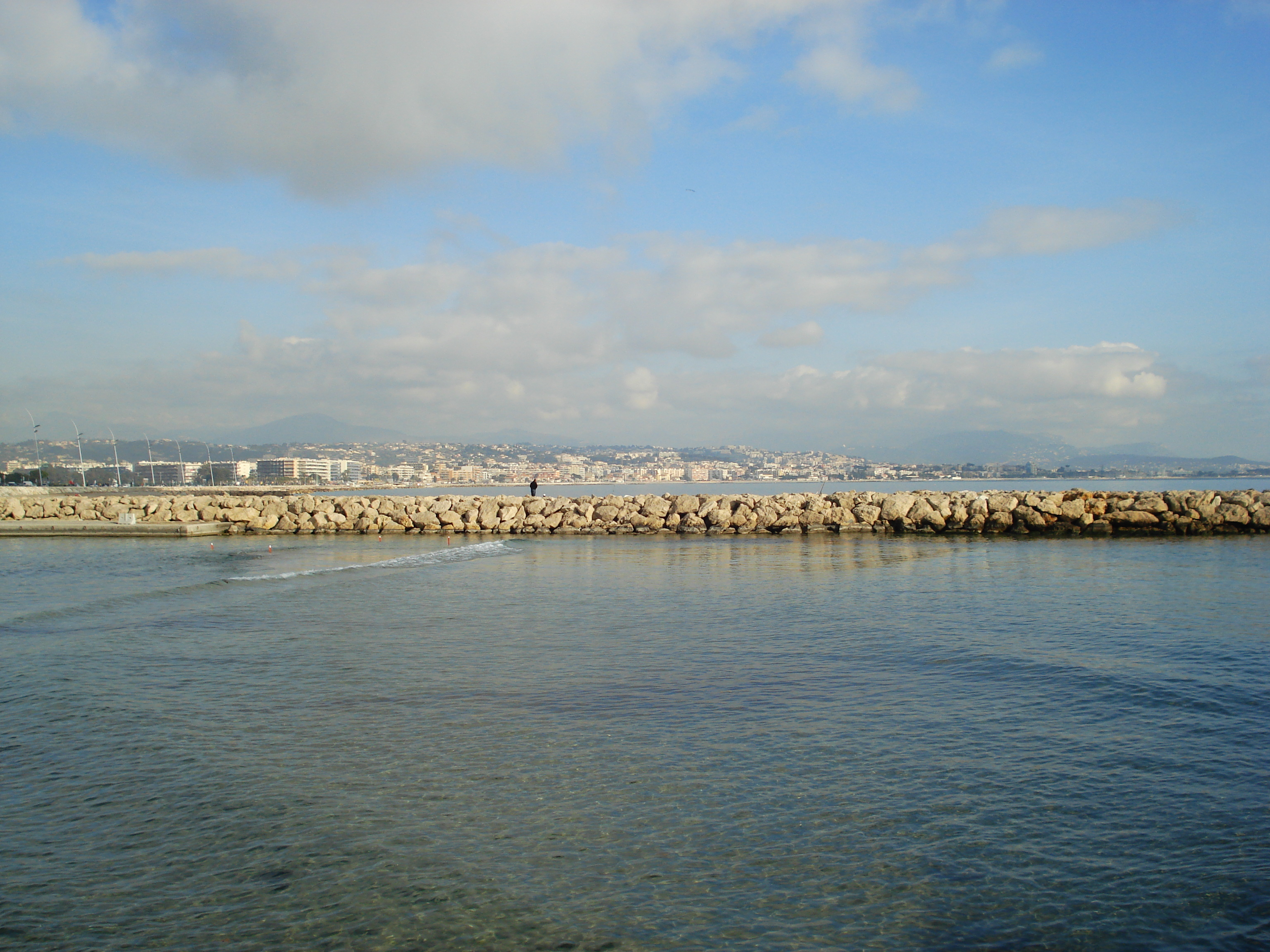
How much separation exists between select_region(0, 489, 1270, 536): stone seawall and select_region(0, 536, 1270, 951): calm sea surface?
1558cm

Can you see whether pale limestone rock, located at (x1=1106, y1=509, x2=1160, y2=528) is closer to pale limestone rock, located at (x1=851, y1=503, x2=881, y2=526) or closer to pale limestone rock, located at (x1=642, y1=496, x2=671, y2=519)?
pale limestone rock, located at (x1=851, y1=503, x2=881, y2=526)

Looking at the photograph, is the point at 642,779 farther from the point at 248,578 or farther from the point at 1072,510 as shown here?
the point at 1072,510

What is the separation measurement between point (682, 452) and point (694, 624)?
6757 inches

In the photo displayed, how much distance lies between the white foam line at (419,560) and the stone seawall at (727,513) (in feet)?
18.9

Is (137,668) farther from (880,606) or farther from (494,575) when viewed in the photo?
(880,606)

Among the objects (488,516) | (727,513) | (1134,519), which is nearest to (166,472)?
(488,516)

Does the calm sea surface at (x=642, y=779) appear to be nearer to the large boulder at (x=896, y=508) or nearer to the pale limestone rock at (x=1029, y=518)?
the pale limestone rock at (x=1029, y=518)

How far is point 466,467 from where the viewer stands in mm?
153625

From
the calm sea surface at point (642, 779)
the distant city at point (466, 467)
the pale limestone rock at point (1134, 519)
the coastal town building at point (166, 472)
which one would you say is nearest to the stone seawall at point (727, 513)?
the pale limestone rock at point (1134, 519)

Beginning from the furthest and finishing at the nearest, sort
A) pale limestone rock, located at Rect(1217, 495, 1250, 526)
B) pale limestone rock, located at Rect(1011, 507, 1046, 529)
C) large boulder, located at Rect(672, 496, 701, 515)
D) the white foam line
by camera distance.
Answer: large boulder, located at Rect(672, 496, 701, 515) < pale limestone rock, located at Rect(1011, 507, 1046, 529) < pale limestone rock, located at Rect(1217, 495, 1250, 526) < the white foam line

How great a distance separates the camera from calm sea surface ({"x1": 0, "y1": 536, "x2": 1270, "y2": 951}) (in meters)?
4.16

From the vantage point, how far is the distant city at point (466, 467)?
11819 centimetres

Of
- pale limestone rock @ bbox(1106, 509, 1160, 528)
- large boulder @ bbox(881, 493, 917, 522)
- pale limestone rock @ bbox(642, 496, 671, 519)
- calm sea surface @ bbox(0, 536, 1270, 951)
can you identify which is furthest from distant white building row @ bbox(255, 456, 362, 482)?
calm sea surface @ bbox(0, 536, 1270, 951)

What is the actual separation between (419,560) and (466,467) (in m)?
135
